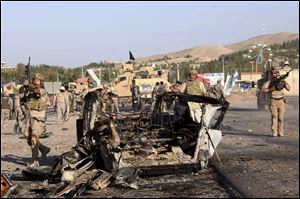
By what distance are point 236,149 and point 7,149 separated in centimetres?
597

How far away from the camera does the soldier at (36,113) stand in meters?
10.1

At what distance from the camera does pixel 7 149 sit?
13734 mm

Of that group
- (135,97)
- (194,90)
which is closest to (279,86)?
(194,90)

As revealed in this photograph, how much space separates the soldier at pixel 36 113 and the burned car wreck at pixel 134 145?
0.93m

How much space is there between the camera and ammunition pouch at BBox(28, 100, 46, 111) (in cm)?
1026

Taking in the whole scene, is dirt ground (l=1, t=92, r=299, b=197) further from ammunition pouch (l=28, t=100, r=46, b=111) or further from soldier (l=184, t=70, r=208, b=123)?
ammunition pouch (l=28, t=100, r=46, b=111)

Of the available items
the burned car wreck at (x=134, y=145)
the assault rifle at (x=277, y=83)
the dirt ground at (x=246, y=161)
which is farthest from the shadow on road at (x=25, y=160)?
the assault rifle at (x=277, y=83)

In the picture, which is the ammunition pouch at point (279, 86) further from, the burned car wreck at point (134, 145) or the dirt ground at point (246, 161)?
the burned car wreck at point (134, 145)

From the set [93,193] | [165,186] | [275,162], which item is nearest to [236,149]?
[275,162]

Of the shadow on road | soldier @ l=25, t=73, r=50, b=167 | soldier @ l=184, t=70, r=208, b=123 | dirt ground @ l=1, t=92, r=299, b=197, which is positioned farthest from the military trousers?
soldier @ l=25, t=73, r=50, b=167

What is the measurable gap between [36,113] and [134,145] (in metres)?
2.26

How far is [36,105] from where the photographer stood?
33.7 feet

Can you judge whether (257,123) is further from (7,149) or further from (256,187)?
(256,187)

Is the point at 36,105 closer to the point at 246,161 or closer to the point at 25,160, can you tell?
the point at 25,160
